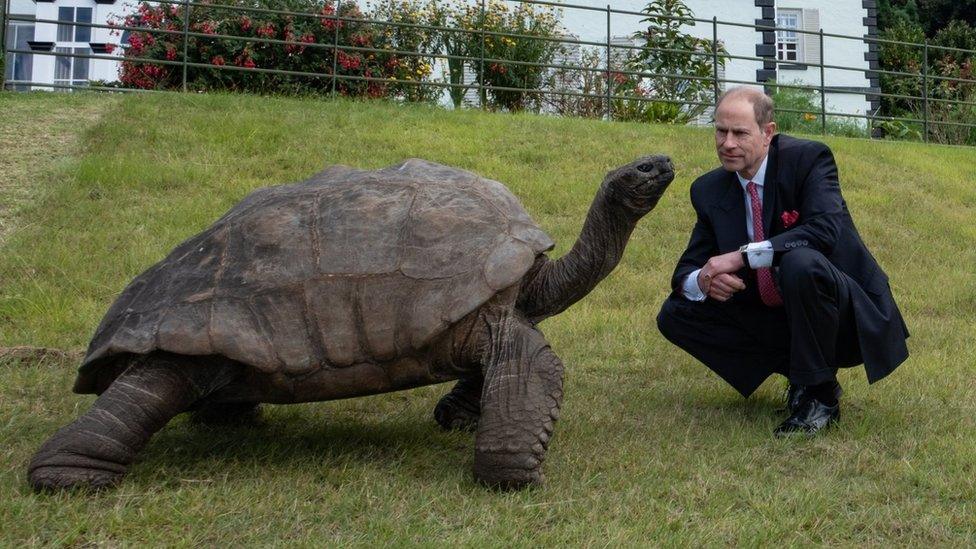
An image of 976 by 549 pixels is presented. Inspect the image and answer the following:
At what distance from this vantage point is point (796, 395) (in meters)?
4.70

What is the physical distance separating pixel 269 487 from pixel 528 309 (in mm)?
1269

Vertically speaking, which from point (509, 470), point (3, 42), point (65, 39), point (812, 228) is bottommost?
point (509, 470)

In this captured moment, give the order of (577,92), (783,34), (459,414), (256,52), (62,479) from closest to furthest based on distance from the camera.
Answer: (62,479), (459,414), (256,52), (577,92), (783,34)

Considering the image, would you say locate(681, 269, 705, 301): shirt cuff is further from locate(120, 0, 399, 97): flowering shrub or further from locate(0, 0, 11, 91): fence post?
locate(0, 0, 11, 91): fence post

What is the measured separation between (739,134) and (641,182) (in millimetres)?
717

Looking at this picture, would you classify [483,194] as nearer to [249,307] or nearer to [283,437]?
[249,307]

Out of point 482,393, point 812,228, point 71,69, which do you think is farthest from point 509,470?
point 71,69

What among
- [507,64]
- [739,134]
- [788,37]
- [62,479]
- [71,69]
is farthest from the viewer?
[71,69]

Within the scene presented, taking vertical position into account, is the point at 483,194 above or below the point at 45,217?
above

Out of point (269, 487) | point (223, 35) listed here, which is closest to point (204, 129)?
point (223, 35)

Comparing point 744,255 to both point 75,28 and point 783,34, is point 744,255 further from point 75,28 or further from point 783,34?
point 75,28

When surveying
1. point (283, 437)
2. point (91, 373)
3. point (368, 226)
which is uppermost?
point (368, 226)

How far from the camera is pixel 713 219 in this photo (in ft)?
15.5

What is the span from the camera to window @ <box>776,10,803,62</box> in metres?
23.0
